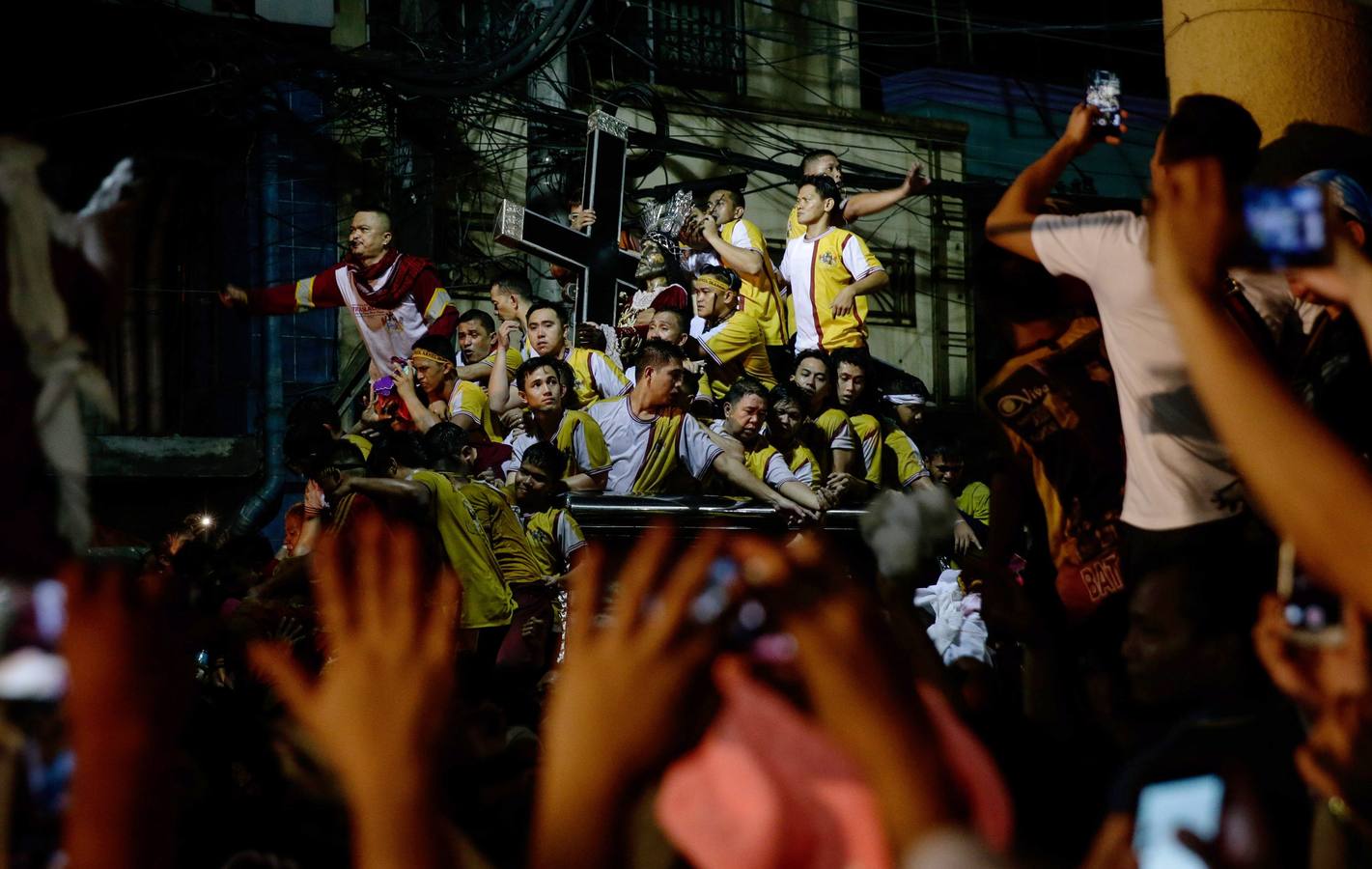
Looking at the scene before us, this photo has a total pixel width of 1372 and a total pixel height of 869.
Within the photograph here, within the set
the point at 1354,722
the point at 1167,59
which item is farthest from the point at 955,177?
the point at 1354,722

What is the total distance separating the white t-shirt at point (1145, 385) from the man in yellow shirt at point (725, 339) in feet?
21.5

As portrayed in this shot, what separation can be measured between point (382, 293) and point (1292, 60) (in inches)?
285

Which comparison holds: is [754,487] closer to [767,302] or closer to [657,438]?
[657,438]

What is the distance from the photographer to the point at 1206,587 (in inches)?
128

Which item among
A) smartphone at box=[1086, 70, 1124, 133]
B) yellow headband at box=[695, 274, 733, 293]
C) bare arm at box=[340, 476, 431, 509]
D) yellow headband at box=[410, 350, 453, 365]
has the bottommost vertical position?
bare arm at box=[340, 476, 431, 509]

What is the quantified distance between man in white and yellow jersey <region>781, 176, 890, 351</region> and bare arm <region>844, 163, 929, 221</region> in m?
0.28

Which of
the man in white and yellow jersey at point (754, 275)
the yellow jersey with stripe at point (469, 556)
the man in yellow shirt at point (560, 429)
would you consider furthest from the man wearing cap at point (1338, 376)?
the man in white and yellow jersey at point (754, 275)

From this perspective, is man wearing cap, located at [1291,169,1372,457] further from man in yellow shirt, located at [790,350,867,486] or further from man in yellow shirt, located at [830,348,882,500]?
man in yellow shirt, located at [830,348,882,500]

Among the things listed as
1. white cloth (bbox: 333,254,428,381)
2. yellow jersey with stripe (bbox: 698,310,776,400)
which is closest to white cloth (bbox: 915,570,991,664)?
yellow jersey with stripe (bbox: 698,310,776,400)

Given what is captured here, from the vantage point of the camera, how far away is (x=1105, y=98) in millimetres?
3662

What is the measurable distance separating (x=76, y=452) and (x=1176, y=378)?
2149 mm

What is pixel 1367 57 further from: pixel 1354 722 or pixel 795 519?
pixel 795 519

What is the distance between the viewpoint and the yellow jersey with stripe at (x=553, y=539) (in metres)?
7.41

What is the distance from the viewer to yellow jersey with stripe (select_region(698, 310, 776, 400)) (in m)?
10.4
